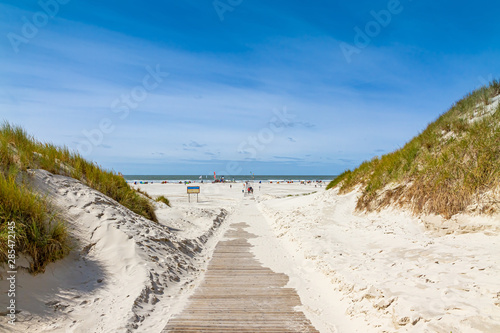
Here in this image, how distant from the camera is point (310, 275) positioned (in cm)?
582

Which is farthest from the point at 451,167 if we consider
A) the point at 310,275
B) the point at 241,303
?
the point at 241,303

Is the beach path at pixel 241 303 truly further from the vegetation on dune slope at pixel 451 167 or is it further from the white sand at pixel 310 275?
the vegetation on dune slope at pixel 451 167

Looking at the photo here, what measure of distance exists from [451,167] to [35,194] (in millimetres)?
10461

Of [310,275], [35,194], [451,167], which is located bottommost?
[310,275]

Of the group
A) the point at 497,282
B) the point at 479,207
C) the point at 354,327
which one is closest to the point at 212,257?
the point at 354,327

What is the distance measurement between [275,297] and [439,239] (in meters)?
4.46

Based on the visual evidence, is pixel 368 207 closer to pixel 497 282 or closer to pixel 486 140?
pixel 486 140

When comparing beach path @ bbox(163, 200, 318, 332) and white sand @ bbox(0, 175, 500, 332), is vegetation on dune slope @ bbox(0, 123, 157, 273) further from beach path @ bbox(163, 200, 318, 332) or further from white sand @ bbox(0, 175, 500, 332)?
beach path @ bbox(163, 200, 318, 332)

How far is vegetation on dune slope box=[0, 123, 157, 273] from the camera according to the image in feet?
14.2

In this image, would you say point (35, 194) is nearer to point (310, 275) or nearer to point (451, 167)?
point (310, 275)

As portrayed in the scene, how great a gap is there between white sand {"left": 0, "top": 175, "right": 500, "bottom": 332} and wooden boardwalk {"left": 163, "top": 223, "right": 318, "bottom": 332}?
0.77ft

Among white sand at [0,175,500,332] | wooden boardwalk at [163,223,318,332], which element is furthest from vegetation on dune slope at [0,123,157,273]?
wooden boardwalk at [163,223,318,332]

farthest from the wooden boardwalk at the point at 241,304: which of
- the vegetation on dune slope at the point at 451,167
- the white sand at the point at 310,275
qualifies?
the vegetation on dune slope at the point at 451,167

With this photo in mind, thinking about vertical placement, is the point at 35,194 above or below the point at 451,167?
below
